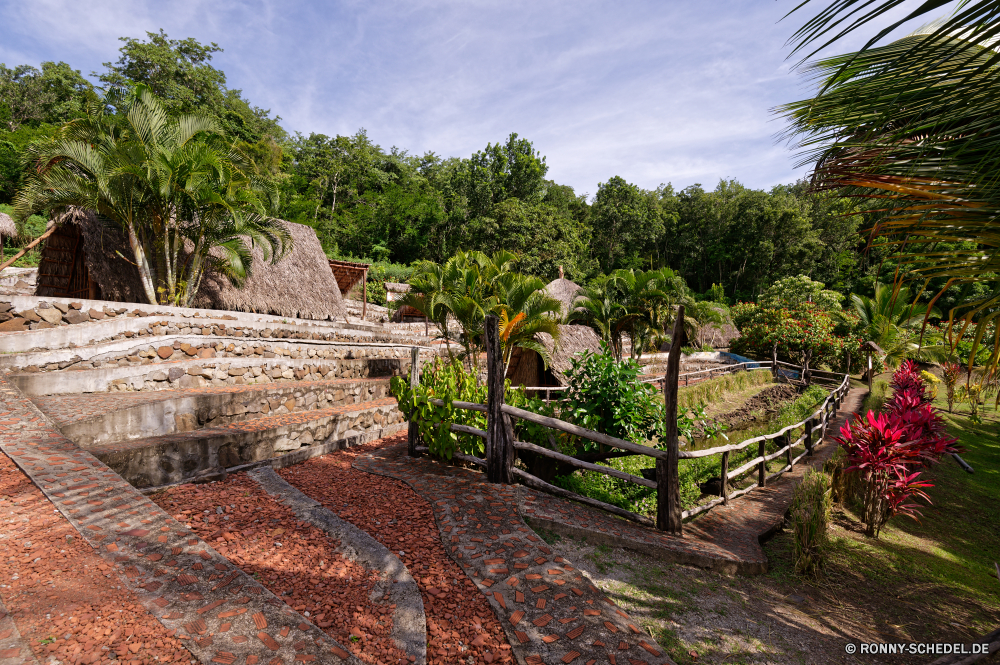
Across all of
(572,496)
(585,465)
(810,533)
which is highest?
(585,465)

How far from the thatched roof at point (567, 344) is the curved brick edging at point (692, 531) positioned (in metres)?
6.09

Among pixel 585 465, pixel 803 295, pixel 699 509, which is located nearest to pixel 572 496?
pixel 585 465

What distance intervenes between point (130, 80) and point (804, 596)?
1546 inches

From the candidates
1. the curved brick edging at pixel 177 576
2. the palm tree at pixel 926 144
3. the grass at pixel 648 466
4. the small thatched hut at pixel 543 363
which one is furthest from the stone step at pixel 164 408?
the palm tree at pixel 926 144

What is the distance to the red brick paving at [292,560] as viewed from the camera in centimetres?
273

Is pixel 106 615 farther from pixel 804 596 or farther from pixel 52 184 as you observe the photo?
pixel 52 184

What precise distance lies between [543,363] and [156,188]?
10233mm

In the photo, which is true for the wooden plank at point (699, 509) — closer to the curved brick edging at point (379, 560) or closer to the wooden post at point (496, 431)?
the wooden post at point (496, 431)

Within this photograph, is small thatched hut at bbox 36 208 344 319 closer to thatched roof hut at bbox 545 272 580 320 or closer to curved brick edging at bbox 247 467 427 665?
thatched roof hut at bbox 545 272 580 320

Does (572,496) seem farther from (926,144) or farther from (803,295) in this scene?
(803,295)

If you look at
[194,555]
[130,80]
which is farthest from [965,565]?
[130,80]

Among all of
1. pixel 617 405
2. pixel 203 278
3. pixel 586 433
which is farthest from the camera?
pixel 203 278

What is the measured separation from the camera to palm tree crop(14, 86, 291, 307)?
30.0 feet

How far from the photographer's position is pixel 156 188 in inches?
371
